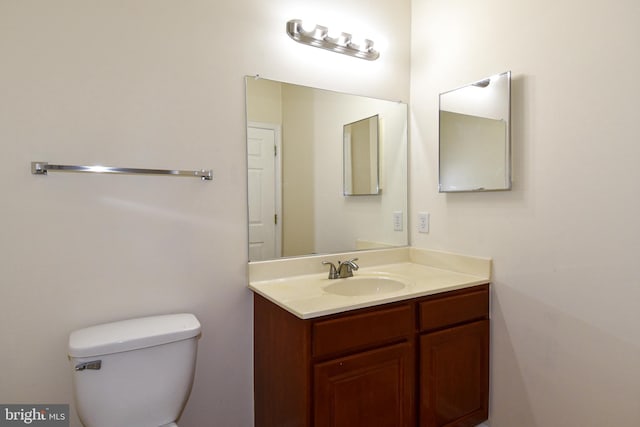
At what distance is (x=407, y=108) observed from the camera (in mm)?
2164

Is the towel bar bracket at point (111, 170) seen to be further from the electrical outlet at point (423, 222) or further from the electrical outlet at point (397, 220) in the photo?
the electrical outlet at point (423, 222)

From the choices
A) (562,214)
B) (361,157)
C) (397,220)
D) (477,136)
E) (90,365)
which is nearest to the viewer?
(90,365)

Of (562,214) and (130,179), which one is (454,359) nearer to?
(562,214)

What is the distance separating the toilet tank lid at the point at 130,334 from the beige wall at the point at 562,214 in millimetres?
1429

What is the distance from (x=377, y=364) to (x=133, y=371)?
2.95 ft

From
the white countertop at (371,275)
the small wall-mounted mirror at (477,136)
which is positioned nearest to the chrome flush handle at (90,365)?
the white countertop at (371,275)

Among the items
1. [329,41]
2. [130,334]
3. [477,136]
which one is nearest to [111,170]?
[130,334]

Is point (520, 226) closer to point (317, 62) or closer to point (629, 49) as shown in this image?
point (629, 49)

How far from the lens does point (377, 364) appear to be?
138 cm

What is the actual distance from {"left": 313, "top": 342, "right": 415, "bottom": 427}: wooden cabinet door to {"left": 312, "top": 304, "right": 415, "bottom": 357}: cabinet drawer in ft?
0.15

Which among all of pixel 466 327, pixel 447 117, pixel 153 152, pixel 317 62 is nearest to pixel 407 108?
pixel 447 117

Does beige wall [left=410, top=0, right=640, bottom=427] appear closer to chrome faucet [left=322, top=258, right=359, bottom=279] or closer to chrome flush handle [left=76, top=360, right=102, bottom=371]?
chrome faucet [left=322, top=258, right=359, bottom=279]

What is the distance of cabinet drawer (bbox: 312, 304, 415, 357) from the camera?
127 centimetres

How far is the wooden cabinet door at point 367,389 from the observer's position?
4.14 feet
